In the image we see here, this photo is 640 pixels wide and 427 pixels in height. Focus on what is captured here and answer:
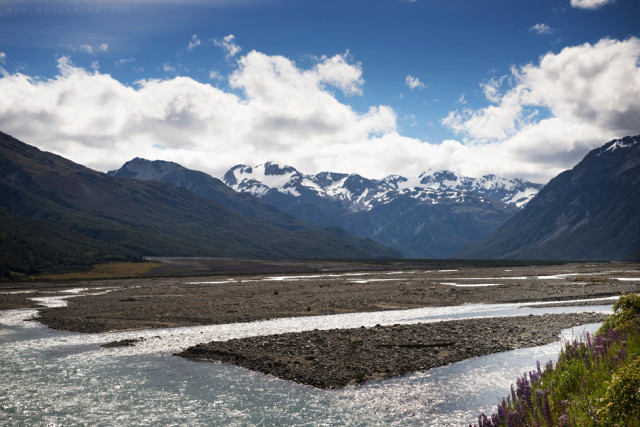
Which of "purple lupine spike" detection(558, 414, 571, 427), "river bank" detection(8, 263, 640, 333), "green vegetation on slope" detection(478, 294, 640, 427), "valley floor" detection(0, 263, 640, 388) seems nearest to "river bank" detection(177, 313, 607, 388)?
"valley floor" detection(0, 263, 640, 388)

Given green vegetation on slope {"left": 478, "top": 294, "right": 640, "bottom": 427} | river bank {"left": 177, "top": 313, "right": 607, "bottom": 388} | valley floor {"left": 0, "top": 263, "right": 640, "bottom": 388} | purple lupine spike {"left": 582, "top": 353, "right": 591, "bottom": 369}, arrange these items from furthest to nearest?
1. valley floor {"left": 0, "top": 263, "right": 640, "bottom": 388}
2. river bank {"left": 177, "top": 313, "right": 607, "bottom": 388}
3. purple lupine spike {"left": 582, "top": 353, "right": 591, "bottom": 369}
4. green vegetation on slope {"left": 478, "top": 294, "right": 640, "bottom": 427}

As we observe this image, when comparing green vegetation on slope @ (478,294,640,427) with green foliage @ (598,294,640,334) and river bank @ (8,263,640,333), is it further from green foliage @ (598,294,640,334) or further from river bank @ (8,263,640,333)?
river bank @ (8,263,640,333)

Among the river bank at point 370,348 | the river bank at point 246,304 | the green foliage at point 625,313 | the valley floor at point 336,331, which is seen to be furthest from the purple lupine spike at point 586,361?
the river bank at point 246,304

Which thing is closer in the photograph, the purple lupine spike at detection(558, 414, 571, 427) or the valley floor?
the purple lupine spike at detection(558, 414, 571, 427)

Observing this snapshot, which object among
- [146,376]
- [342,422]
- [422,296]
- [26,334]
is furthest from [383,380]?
[422,296]

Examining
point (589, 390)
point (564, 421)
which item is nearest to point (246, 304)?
point (589, 390)

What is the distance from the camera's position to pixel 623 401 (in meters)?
11.2

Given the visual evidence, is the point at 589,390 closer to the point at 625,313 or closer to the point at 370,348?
the point at 625,313

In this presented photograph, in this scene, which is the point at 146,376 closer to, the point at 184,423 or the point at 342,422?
the point at 184,423

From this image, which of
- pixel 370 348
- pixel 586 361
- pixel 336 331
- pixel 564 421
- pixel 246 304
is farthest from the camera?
pixel 246 304

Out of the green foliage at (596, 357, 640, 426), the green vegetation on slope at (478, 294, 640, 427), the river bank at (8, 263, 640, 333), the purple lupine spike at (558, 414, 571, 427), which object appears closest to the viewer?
the green foliage at (596, 357, 640, 426)

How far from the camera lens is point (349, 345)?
3241 centimetres

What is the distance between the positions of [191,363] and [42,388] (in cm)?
823

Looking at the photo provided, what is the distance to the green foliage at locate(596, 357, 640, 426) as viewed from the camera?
36.3 ft
